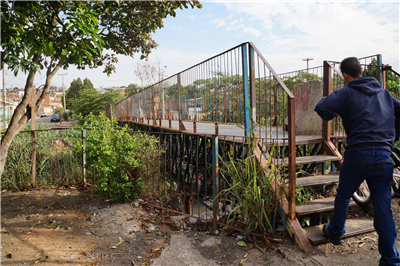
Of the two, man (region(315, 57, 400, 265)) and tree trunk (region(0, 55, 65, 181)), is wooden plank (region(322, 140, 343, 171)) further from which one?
tree trunk (region(0, 55, 65, 181))

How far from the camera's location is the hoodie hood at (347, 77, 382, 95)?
279cm

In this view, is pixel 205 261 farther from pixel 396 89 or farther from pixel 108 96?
pixel 108 96

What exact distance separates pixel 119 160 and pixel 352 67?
3.54 metres

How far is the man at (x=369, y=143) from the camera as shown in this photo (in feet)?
8.67

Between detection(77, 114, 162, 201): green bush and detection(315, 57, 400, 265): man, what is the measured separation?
9.61ft

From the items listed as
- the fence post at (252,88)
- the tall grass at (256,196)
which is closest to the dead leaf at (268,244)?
the tall grass at (256,196)

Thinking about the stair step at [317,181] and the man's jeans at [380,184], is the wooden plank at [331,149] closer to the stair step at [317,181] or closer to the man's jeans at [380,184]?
the stair step at [317,181]

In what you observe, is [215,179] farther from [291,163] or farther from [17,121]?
[17,121]

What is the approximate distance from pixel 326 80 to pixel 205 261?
3.26 metres

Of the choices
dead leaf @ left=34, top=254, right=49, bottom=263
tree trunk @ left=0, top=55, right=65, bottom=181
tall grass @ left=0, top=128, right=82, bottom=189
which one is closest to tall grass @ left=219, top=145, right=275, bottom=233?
dead leaf @ left=34, top=254, right=49, bottom=263

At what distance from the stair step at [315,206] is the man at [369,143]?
0.45 meters

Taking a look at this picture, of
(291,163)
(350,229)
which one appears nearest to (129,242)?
(291,163)

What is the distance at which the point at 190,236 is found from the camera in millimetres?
3750

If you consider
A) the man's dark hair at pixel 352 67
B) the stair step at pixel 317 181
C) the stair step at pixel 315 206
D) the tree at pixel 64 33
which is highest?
the tree at pixel 64 33
